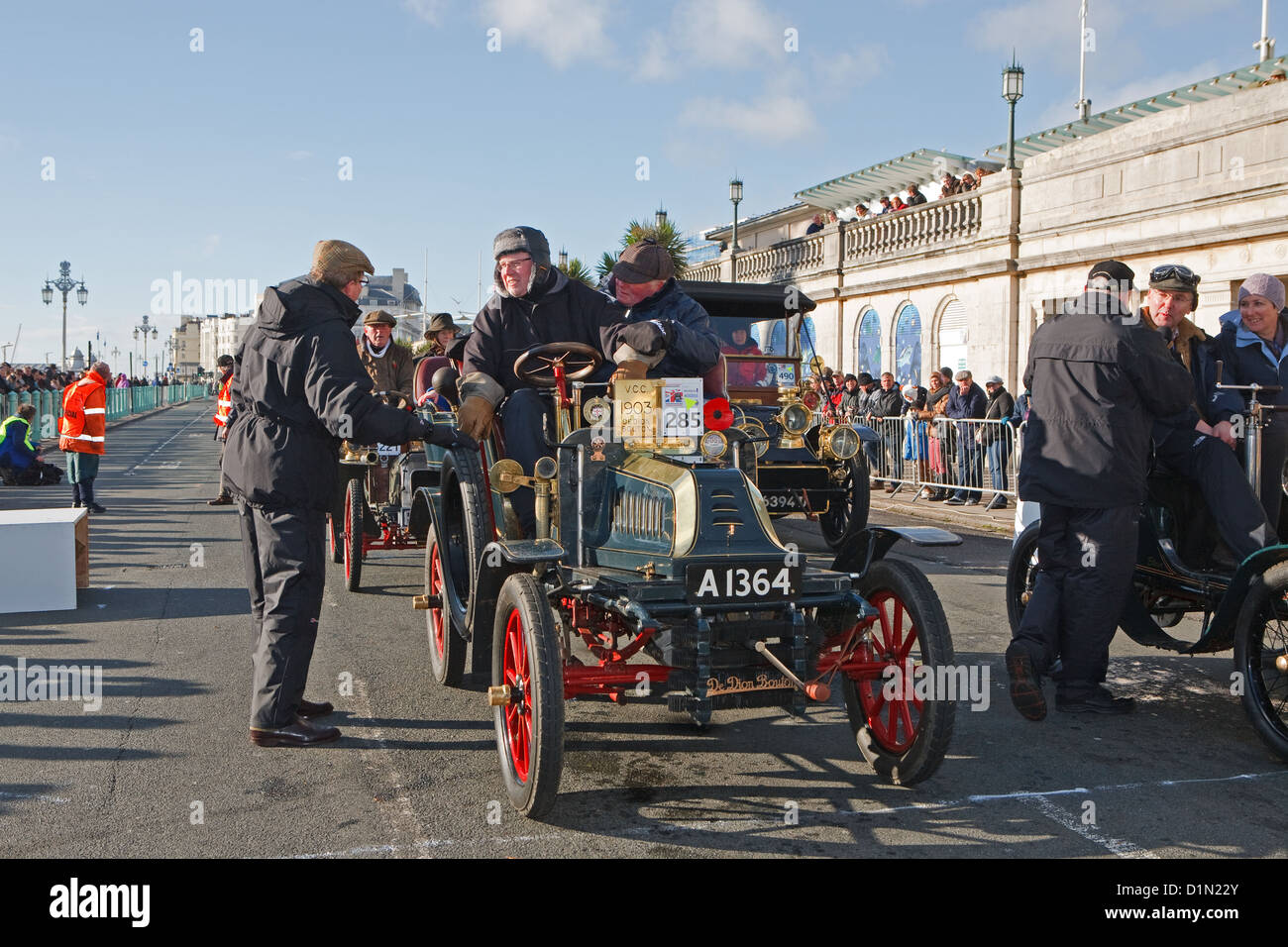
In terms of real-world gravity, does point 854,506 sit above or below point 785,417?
below

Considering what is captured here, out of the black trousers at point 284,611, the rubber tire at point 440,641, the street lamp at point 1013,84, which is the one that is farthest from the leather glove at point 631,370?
the street lamp at point 1013,84

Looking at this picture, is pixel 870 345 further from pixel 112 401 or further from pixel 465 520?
pixel 112 401

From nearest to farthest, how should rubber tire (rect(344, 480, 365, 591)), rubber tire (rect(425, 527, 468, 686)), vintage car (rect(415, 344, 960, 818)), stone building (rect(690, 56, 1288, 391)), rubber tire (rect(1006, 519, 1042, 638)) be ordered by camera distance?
vintage car (rect(415, 344, 960, 818))
rubber tire (rect(425, 527, 468, 686))
rubber tire (rect(1006, 519, 1042, 638))
rubber tire (rect(344, 480, 365, 591))
stone building (rect(690, 56, 1288, 391))

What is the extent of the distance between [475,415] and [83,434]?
9.85 m

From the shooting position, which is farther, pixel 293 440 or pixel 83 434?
pixel 83 434

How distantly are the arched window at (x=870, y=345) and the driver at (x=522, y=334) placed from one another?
Answer: 20066mm

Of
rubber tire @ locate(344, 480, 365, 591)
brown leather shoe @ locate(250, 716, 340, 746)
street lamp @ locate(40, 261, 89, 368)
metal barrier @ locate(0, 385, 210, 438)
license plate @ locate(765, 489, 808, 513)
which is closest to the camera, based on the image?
brown leather shoe @ locate(250, 716, 340, 746)

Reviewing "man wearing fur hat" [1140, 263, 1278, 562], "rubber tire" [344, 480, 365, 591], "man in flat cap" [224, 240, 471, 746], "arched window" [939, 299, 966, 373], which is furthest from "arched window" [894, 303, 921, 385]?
"man in flat cap" [224, 240, 471, 746]

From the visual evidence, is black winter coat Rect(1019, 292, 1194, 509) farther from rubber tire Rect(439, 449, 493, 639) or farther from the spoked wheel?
rubber tire Rect(439, 449, 493, 639)

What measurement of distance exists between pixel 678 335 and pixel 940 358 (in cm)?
1882

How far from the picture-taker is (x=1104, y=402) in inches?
198

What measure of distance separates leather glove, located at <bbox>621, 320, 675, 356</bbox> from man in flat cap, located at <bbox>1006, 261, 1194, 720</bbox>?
Result: 200 centimetres

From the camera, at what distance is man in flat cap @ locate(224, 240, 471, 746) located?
15.1ft

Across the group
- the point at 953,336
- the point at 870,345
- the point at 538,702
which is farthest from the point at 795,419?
the point at 870,345
